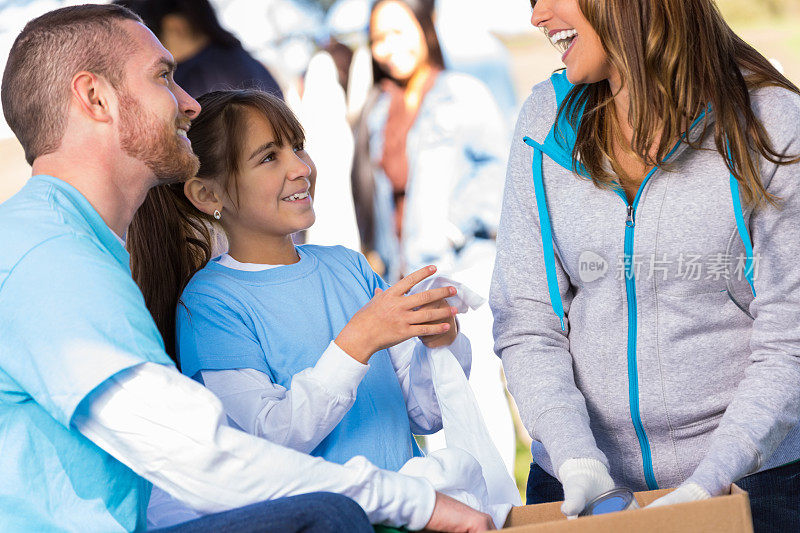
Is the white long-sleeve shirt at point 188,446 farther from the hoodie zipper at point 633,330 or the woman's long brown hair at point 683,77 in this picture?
the woman's long brown hair at point 683,77

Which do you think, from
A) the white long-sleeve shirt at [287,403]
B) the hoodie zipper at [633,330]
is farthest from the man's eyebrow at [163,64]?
the hoodie zipper at [633,330]

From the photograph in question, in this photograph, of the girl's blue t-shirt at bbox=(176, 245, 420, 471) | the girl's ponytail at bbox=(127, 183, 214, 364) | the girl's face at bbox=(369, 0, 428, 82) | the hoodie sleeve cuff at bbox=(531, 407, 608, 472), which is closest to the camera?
the hoodie sleeve cuff at bbox=(531, 407, 608, 472)

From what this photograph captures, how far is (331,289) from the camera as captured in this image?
1431mm

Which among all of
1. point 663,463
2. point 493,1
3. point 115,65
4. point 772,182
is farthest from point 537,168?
point 493,1

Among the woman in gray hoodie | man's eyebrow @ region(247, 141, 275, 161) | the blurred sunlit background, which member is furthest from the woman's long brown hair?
the blurred sunlit background

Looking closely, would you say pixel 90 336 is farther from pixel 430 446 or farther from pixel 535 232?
pixel 430 446

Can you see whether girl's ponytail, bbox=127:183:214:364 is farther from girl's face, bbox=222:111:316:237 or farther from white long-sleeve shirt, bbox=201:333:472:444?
white long-sleeve shirt, bbox=201:333:472:444

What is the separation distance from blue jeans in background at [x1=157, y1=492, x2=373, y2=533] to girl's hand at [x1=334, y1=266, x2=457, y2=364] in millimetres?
301

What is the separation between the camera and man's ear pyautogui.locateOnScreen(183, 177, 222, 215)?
1449mm

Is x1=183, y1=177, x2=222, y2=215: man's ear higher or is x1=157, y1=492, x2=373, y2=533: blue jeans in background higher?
x1=183, y1=177, x2=222, y2=215: man's ear

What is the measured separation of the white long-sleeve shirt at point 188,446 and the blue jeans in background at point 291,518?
0.09 ft

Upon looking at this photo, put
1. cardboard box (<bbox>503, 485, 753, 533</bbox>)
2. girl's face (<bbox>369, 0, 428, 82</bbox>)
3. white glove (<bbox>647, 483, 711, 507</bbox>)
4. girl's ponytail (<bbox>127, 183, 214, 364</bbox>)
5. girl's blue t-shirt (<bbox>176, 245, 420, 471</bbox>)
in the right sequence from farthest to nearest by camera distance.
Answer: girl's face (<bbox>369, 0, 428, 82</bbox>)
girl's ponytail (<bbox>127, 183, 214, 364</bbox>)
girl's blue t-shirt (<bbox>176, 245, 420, 471</bbox>)
white glove (<bbox>647, 483, 711, 507</bbox>)
cardboard box (<bbox>503, 485, 753, 533</bbox>)

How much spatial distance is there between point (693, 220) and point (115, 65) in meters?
0.83

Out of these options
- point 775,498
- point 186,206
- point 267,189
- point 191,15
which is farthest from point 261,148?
point 191,15
